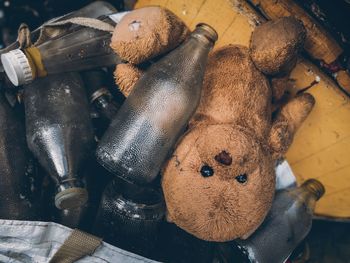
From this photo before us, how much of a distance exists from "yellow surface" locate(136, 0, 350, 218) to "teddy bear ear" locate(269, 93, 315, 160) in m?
0.09

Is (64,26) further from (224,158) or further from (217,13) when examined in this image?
(224,158)

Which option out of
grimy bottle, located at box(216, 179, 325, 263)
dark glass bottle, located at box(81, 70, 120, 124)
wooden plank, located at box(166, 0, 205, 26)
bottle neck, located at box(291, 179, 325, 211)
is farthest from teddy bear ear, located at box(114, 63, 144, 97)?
bottle neck, located at box(291, 179, 325, 211)

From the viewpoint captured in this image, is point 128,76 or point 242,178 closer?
point 242,178

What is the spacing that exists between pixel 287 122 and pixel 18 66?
0.82 metres

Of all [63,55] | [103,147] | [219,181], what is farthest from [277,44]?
[63,55]

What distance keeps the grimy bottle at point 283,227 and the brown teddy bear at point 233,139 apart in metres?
0.18

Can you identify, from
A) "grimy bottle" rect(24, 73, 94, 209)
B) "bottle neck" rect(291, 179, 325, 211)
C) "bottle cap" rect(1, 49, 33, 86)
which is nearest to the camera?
"bottle cap" rect(1, 49, 33, 86)

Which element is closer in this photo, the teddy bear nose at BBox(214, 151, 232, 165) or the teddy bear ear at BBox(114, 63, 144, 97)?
the teddy bear nose at BBox(214, 151, 232, 165)

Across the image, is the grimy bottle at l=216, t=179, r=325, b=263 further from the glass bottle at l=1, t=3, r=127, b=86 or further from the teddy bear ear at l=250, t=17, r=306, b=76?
the glass bottle at l=1, t=3, r=127, b=86

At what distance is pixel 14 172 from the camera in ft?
3.75

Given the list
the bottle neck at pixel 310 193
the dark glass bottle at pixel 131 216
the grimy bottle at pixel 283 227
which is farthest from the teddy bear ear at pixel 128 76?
the bottle neck at pixel 310 193

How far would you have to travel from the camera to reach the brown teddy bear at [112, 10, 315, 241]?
881 millimetres

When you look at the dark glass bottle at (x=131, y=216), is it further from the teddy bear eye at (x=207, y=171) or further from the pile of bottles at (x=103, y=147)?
the teddy bear eye at (x=207, y=171)

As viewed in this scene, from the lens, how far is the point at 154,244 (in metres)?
1.20
